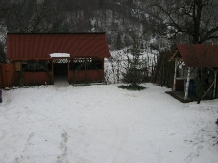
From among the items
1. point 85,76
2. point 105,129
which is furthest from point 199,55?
point 85,76

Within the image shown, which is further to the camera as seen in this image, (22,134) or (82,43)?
(82,43)

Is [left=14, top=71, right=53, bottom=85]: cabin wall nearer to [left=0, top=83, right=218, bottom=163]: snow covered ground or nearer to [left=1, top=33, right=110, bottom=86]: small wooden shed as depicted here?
[left=1, top=33, right=110, bottom=86]: small wooden shed

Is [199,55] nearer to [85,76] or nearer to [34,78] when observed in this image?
[85,76]

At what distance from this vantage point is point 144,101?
14180 millimetres

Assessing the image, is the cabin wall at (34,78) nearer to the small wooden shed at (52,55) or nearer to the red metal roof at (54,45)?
the small wooden shed at (52,55)

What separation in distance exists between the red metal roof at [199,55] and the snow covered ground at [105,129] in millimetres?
2152

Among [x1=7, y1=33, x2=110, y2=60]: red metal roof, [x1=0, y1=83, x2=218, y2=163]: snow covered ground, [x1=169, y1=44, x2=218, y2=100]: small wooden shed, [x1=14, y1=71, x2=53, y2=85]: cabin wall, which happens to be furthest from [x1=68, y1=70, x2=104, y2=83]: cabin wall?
[x1=169, y1=44, x2=218, y2=100]: small wooden shed

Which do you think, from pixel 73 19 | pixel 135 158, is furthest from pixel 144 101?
pixel 73 19

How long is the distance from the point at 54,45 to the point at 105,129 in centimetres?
1276

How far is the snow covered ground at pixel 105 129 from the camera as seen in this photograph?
7652 mm

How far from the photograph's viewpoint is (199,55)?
45.0 ft

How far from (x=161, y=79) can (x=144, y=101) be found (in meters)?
5.57

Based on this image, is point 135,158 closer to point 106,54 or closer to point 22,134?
point 22,134

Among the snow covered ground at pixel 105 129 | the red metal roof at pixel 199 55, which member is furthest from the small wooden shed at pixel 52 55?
the red metal roof at pixel 199 55
